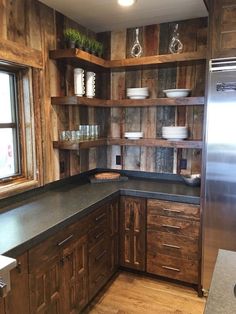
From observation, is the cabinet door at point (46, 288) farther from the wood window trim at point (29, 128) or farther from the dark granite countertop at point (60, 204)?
the wood window trim at point (29, 128)

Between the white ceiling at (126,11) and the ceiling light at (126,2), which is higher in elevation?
the white ceiling at (126,11)

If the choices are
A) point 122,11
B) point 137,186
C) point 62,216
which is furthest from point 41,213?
point 122,11

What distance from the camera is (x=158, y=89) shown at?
116 inches

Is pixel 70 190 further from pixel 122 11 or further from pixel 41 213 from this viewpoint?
pixel 122 11

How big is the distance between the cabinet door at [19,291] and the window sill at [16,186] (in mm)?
674

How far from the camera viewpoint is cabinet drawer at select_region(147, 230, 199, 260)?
2.48 metres

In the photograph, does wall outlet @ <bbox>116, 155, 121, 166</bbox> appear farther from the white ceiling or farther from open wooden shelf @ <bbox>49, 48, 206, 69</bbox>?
the white ceiling

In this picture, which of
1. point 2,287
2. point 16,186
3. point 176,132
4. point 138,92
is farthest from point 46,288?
point 138,92

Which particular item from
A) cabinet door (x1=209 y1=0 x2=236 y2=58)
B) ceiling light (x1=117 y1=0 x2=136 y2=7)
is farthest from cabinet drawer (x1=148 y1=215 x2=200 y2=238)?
ceiling light (x1=117 y1=0 x2=136 y2=7)

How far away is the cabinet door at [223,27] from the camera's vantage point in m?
2.09

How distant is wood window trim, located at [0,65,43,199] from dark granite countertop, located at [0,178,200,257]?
Answer: 0.54 ft

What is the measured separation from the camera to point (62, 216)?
191 centimetres

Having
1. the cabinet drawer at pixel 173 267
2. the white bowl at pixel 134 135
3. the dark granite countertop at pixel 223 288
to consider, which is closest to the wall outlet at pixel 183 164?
the white bowl at pixel 134 135

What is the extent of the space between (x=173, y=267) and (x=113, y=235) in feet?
2.02
